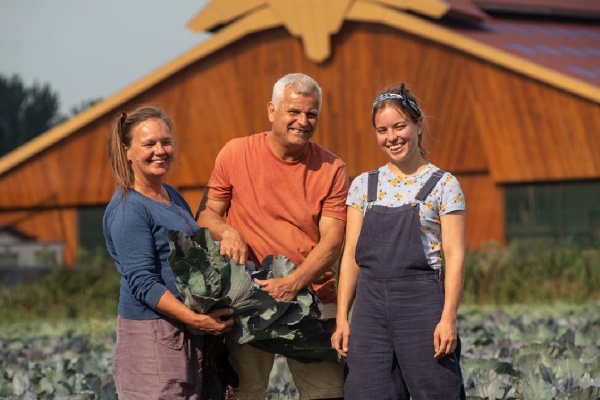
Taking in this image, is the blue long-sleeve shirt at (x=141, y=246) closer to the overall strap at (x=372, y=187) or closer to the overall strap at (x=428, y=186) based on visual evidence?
the overall strap at (x=372, y=187)

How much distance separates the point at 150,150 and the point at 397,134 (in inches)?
41.2

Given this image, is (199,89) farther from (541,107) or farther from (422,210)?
(422,210)

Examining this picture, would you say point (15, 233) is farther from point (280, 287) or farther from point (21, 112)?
point (21, 112)

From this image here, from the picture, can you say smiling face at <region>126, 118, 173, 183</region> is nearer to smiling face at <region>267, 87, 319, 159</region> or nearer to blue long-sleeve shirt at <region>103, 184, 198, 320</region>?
blue long-sleeve shirt at <region>103, 184, 198, 320</region>

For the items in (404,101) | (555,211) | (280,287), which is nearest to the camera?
(404,101)

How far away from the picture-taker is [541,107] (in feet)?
70.1

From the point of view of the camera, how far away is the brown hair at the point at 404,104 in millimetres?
4438

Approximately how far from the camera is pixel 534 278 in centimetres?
1534

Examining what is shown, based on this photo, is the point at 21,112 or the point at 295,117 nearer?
the point at 295,117

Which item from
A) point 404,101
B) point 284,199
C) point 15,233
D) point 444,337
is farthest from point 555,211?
point 444,337

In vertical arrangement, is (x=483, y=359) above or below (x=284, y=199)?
below

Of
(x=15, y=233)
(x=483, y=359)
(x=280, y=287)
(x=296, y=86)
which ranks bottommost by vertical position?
(x=483, y=359)

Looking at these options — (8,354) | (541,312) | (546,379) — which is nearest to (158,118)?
(546,379)

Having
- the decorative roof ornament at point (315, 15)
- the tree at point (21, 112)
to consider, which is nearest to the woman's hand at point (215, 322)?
the decorative roof ornament at point (315, 15)
